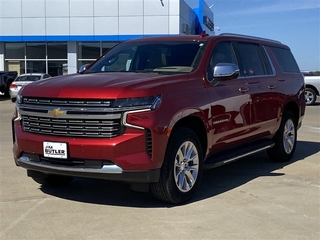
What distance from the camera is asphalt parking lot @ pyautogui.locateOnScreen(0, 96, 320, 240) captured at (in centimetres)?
440

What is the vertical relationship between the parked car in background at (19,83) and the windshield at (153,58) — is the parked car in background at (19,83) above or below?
below

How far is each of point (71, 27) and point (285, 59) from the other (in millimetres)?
24034

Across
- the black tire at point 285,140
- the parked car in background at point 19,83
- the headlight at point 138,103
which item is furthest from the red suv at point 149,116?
the parked car in background at point 19,83

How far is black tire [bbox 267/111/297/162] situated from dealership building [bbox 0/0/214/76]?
72.8 feet

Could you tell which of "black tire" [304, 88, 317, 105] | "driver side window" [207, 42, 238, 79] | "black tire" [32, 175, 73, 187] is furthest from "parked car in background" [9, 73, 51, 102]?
"driver side window" [207, 42, 238, 79]

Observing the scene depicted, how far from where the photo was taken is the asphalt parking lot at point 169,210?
4398mm

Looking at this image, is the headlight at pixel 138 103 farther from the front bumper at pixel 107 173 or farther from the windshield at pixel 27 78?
the windshield at pixel 27 78

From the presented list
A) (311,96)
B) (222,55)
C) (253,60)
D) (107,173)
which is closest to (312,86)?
→ (311,96)

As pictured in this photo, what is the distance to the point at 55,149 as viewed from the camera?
490 cm

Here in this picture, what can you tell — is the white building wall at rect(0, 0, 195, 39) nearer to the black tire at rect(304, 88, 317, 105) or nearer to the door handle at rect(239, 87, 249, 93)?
the black tire at rect(304, 88, 317, 105)

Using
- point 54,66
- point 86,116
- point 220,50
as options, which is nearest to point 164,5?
point 54,66

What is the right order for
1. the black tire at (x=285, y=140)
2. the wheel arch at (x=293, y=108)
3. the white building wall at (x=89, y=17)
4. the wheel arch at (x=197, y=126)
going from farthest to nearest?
1. the white building wall at (x=89, y=17)
2. the wheel arch at (x=293, y=108)
3. the black tire at (x=285, y=140)
4. the wheel arch at (x=197, y=126)

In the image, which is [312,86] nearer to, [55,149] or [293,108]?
[293,108]

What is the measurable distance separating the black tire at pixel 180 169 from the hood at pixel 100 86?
622mm
